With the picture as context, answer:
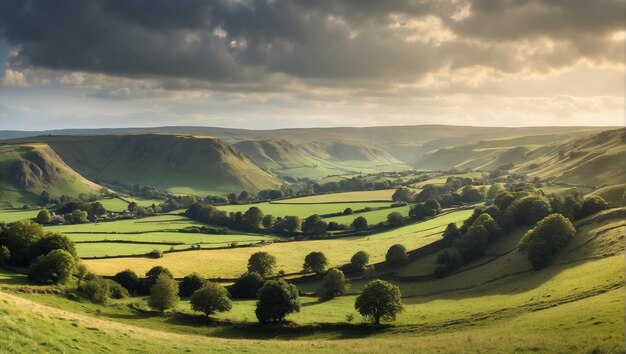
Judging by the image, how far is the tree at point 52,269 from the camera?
6894 centimetres

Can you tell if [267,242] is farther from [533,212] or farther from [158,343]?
[158,343]

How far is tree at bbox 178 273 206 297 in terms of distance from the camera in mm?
85625

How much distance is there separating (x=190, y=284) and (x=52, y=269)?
23678 mm

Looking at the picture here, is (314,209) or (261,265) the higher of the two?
(314,209)

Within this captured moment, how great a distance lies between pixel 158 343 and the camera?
46.5 metres

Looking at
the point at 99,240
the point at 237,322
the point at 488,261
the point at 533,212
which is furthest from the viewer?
the point at 99,240

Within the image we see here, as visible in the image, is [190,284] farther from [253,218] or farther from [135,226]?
[253,218]

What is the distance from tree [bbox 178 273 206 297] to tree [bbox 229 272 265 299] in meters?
6.36

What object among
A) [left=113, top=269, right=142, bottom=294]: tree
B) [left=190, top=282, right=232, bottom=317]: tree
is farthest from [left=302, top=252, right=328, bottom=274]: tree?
[left=190, top=282, right=232, bottom=317]: tree

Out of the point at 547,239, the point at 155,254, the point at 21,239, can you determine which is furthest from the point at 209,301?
the point at 547,239

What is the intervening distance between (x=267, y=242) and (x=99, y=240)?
150 ft

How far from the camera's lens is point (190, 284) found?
85.9 meters

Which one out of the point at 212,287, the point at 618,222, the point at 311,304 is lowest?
the point at 311,304

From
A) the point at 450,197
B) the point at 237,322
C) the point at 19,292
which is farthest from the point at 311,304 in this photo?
the point at 450,197
